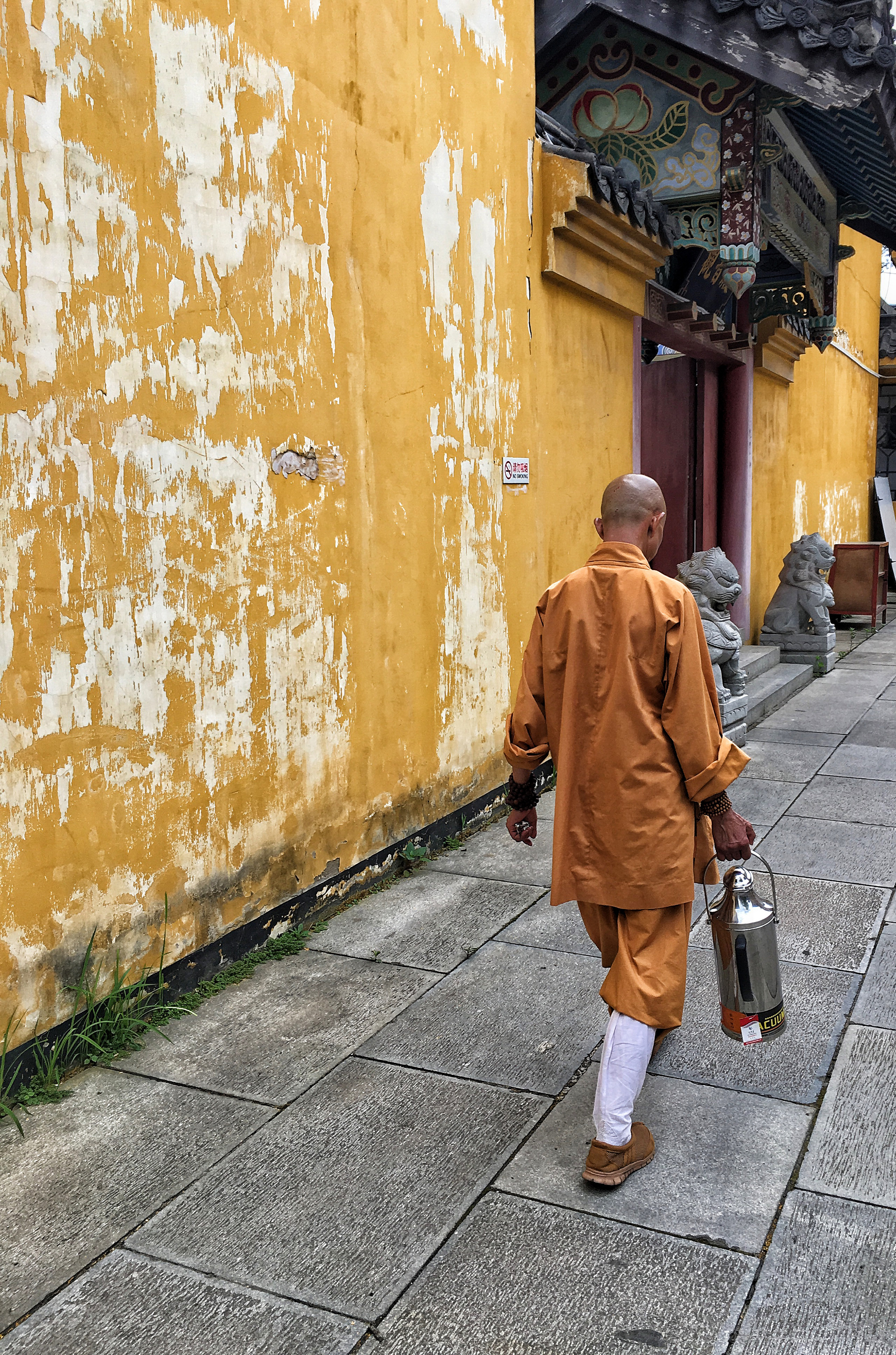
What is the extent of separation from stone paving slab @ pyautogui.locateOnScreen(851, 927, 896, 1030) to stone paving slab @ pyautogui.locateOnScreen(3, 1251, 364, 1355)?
6.74 feet

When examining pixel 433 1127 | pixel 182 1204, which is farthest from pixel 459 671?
pixel 182 1204

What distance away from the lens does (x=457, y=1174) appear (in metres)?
2.77

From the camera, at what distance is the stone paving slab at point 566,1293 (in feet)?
7.21

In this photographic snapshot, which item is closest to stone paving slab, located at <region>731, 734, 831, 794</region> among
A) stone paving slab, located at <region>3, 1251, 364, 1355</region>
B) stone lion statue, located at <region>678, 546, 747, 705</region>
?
stone lion statue, located at <region>678, 546, 747, 705</region>

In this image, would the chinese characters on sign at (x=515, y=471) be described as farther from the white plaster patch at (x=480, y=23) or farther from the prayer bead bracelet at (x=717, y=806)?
the prayer bead bracelet at (x=717, y=806)

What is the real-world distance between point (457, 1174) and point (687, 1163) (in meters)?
0.59

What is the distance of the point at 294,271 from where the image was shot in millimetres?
4148

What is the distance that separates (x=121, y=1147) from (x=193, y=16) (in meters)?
3.47

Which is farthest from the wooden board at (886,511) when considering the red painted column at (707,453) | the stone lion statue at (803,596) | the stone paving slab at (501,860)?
the stone paving slab at (501,860)

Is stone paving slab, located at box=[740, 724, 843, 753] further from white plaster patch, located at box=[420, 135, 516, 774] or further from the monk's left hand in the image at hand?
the monk's left hand

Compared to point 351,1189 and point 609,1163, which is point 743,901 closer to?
point 609,1163

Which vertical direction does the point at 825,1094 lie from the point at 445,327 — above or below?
below

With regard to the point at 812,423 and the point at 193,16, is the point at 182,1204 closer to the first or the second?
the point at 193,16

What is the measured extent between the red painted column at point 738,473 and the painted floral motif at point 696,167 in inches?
135
